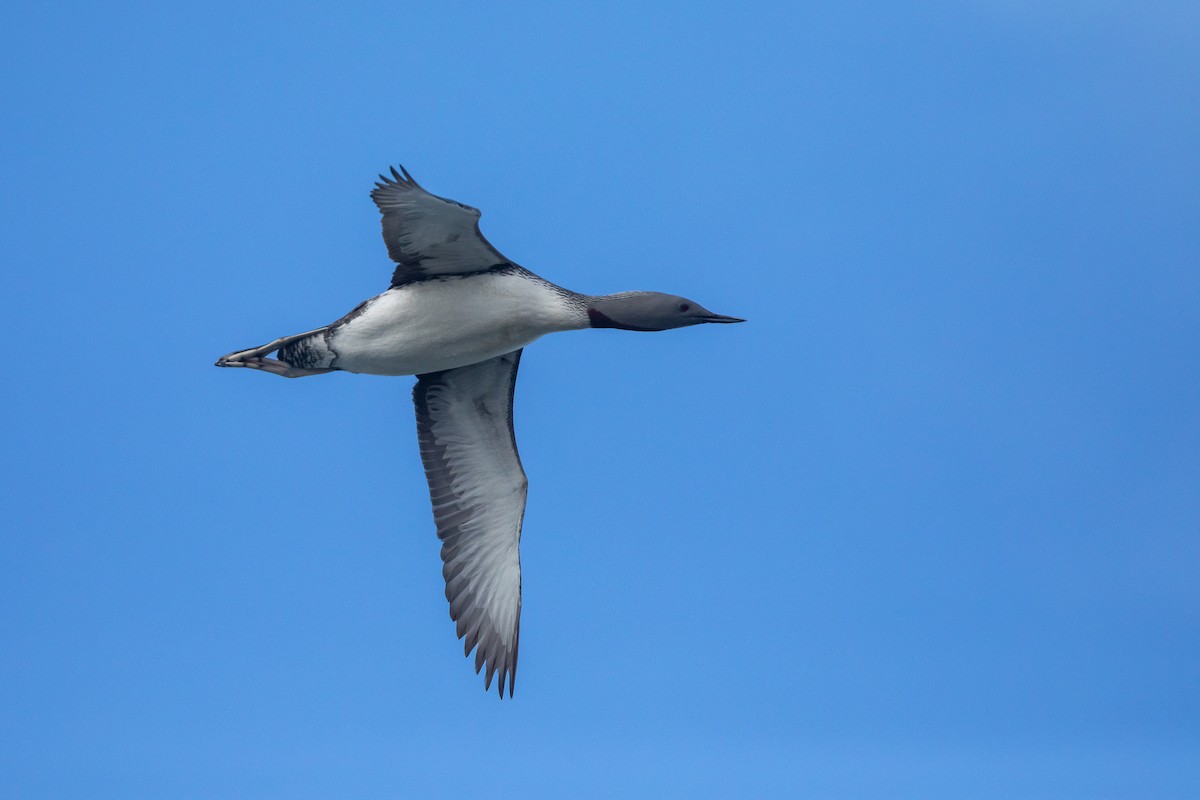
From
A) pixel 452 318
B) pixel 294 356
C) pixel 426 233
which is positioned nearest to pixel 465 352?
pixel 452 318

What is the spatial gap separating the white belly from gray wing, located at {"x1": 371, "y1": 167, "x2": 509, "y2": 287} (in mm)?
137

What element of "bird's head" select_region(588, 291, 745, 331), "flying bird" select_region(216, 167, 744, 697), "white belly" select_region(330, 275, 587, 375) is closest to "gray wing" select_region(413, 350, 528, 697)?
"flying bird" select_region(216, 167, 744, 697)

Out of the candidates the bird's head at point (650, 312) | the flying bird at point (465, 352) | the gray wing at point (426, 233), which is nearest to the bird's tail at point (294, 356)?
the flying bird at point (465, 352)

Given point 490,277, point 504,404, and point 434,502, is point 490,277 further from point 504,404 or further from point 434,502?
point 434,502

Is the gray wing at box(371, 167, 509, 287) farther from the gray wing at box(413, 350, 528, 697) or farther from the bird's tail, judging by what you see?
the gray wing at box(413, 350, 528, 697)

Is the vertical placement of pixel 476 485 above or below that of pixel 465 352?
below

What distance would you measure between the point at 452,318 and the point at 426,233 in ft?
2.46

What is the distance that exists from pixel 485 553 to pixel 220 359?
2.83 meters

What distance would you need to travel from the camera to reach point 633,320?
10.9 metres

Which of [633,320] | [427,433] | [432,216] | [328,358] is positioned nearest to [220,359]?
[328,358]

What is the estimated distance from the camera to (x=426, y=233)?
10219 millimetres

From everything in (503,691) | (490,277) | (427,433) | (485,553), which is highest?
(490,277)

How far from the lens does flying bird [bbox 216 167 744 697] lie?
10.4 m

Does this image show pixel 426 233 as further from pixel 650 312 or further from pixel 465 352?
pixel 650 312
